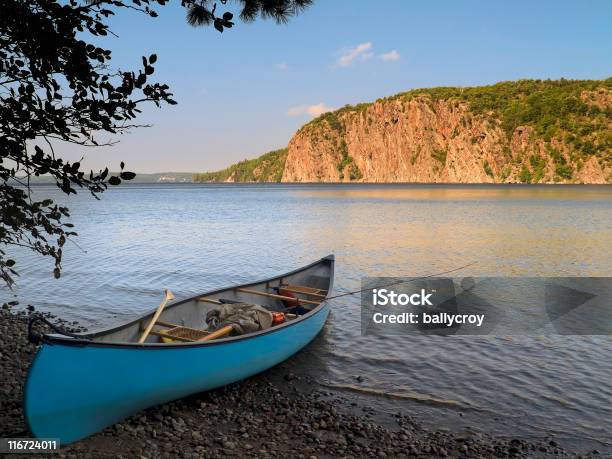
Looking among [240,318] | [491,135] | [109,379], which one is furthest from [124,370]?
[491,135]

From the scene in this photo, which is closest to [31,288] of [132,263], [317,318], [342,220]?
[132,263]

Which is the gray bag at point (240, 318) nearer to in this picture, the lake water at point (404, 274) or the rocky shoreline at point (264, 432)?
the rocky shoreline at point (264, 432)

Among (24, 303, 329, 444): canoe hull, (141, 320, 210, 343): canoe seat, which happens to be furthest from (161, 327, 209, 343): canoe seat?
(24, 303, 329, 444): canoe hull

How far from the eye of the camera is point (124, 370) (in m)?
6.63

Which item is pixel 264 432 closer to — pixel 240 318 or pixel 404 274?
pixel 240 318

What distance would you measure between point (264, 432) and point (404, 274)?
14.8 m

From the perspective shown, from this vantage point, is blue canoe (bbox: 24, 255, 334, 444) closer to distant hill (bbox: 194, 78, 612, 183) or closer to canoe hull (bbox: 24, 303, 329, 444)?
canoe hull (bbox: 24, 303, 329, 444)

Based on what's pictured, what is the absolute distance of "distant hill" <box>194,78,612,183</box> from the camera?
138 m

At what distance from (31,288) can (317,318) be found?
11288mm

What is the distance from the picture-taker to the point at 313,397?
884 centimetres

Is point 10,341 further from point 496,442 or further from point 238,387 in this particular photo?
point 496,442

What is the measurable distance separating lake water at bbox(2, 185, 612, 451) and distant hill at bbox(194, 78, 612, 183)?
10290 cm

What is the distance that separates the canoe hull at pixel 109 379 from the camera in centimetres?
599

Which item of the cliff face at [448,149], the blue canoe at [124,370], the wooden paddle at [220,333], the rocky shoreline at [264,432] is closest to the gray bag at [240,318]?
the wooden paddle at [220,333]
